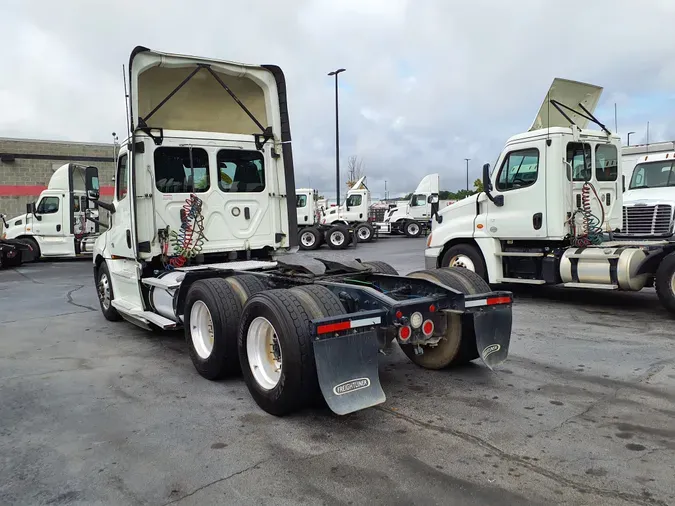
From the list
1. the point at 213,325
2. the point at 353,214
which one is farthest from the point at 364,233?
the point at 213,325

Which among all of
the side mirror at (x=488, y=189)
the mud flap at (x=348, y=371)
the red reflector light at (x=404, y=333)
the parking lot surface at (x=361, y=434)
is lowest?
the parking lot surface at (x=361, y=434)

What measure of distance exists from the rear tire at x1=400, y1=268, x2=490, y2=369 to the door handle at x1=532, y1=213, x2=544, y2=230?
13.2 ft

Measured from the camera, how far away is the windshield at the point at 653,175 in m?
11.3

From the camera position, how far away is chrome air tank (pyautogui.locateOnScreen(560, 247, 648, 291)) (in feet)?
26.1

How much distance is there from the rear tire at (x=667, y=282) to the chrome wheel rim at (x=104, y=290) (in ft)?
25.9

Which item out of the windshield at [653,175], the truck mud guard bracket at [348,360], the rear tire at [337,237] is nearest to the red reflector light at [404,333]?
the truck mud guard bracket at [348,360]

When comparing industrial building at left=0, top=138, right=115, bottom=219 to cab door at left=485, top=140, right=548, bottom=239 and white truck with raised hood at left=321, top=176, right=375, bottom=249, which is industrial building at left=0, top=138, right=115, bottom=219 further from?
cab door at left=485, top=140, right=548, bottom=239

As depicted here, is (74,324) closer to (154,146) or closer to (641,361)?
(154,146)

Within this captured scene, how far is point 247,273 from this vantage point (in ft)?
19.5

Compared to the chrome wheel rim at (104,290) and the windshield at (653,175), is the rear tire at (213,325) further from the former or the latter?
the windshield at (653,175)

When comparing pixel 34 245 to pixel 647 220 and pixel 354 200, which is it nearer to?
pixel 354 200

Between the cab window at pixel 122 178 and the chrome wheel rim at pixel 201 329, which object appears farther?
the cab window at pixel 122 178

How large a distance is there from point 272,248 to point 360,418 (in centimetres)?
409

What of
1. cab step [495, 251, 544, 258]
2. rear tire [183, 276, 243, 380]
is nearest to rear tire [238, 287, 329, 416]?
rear tire [183, 276, 243, 380]
